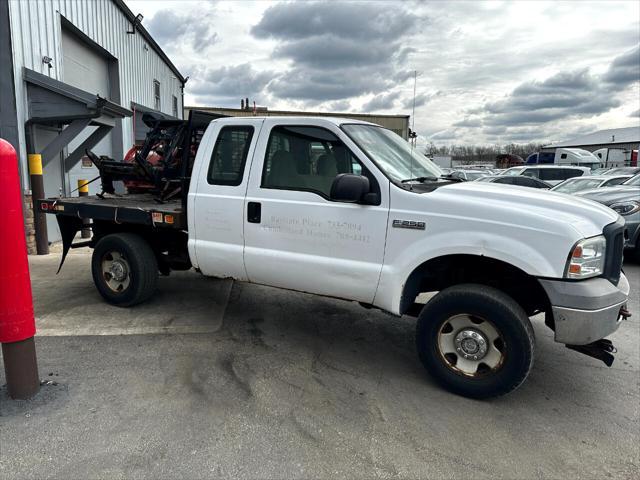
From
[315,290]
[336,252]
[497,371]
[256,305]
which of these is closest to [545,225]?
[497,371]

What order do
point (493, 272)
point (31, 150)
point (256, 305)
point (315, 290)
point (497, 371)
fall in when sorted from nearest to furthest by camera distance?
point (497, 371) → point (493, 272) → point (315, 290) → point (256, 305) → point (31, 150)

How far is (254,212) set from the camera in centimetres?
422

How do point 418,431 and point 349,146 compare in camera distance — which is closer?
point 418,431

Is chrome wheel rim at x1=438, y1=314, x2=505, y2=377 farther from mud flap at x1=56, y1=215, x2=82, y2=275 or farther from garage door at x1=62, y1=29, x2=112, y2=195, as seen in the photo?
garage door at x1=62, y1=29, x2=112, y2=195

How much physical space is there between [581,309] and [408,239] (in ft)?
4.14

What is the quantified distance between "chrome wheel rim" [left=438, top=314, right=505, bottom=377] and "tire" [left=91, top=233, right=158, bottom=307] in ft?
10.7

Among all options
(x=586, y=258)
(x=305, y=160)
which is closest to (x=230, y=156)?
(x=305, y=160)

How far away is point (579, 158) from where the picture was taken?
33.0m

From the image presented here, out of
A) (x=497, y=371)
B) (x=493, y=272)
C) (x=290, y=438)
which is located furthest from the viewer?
(x=493, y=272)

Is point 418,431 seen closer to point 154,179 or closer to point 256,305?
point 256,305

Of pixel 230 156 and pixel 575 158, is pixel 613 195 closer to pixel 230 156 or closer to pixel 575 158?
pixel 230 156


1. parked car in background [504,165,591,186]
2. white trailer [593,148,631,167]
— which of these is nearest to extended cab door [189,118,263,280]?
parked car in background [504,165,591,186]

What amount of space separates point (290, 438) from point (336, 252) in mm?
1516

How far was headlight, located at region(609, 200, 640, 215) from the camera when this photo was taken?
818 cm
